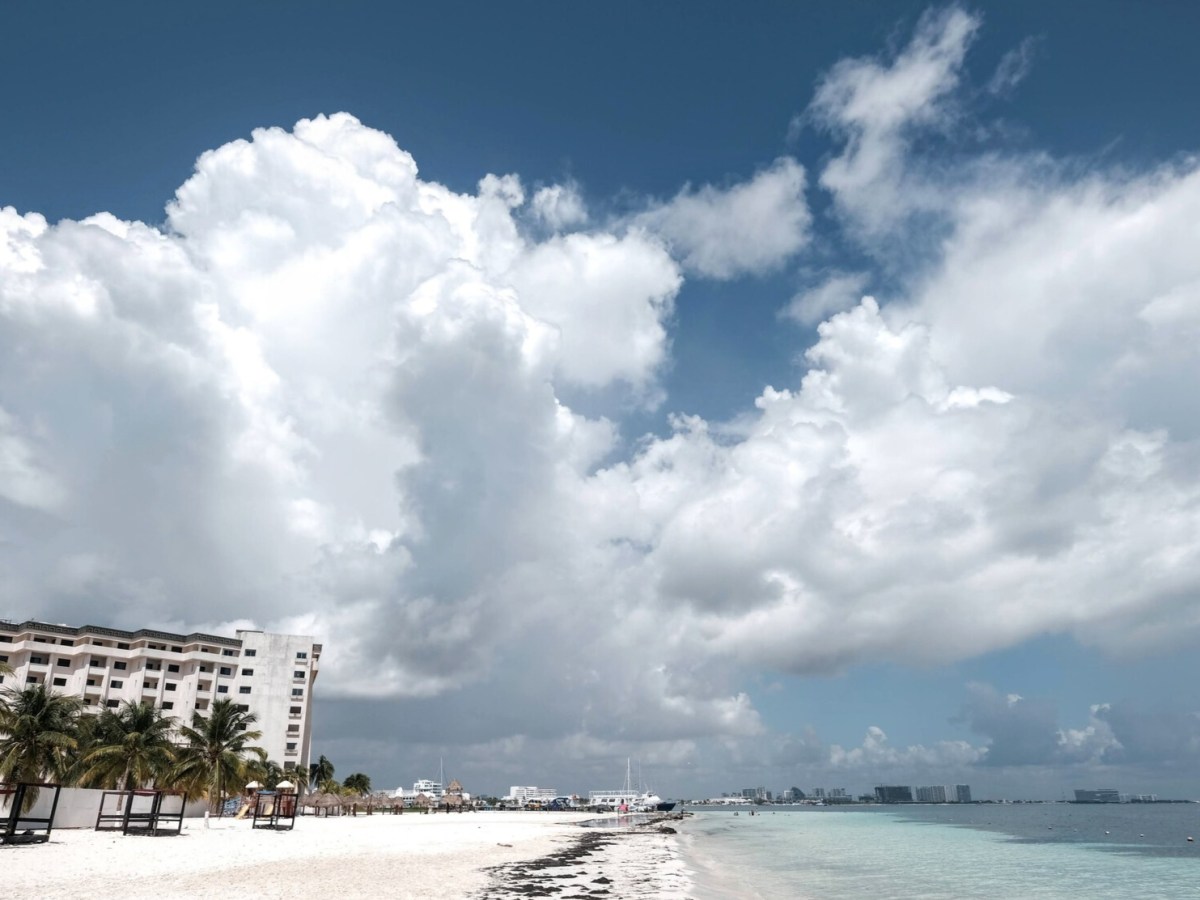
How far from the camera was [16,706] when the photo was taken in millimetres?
54062

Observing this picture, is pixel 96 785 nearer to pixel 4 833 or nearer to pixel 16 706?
pixel 16 706

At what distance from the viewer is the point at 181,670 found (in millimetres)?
114625

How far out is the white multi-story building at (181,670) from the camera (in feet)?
350

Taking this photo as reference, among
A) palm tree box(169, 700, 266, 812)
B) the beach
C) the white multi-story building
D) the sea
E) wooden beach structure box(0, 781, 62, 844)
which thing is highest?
the white multi-story building

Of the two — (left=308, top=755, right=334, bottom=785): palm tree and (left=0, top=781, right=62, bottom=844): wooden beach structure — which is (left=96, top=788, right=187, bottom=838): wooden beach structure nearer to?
(left=0, top=781, right=62, bottom=844): wooden beach structure

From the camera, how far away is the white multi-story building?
107 meters

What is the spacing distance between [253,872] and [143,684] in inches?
3782

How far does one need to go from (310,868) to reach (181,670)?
9635cm

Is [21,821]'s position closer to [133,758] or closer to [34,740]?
[34,740]

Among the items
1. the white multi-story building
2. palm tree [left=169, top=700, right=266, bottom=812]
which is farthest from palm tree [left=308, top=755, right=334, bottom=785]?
palm tree [left=169, top=700, right=266, bottom=812]

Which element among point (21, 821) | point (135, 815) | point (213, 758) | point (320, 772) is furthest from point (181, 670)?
point (21, 821)

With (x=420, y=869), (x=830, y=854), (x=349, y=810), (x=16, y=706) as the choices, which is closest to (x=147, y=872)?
(x=420, y=869)

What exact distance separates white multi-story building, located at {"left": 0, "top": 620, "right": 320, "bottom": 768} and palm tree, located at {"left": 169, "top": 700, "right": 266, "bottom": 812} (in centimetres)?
4459

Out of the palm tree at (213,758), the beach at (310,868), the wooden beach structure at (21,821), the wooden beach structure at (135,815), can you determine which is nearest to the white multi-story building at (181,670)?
the palm tree at (213,758)
